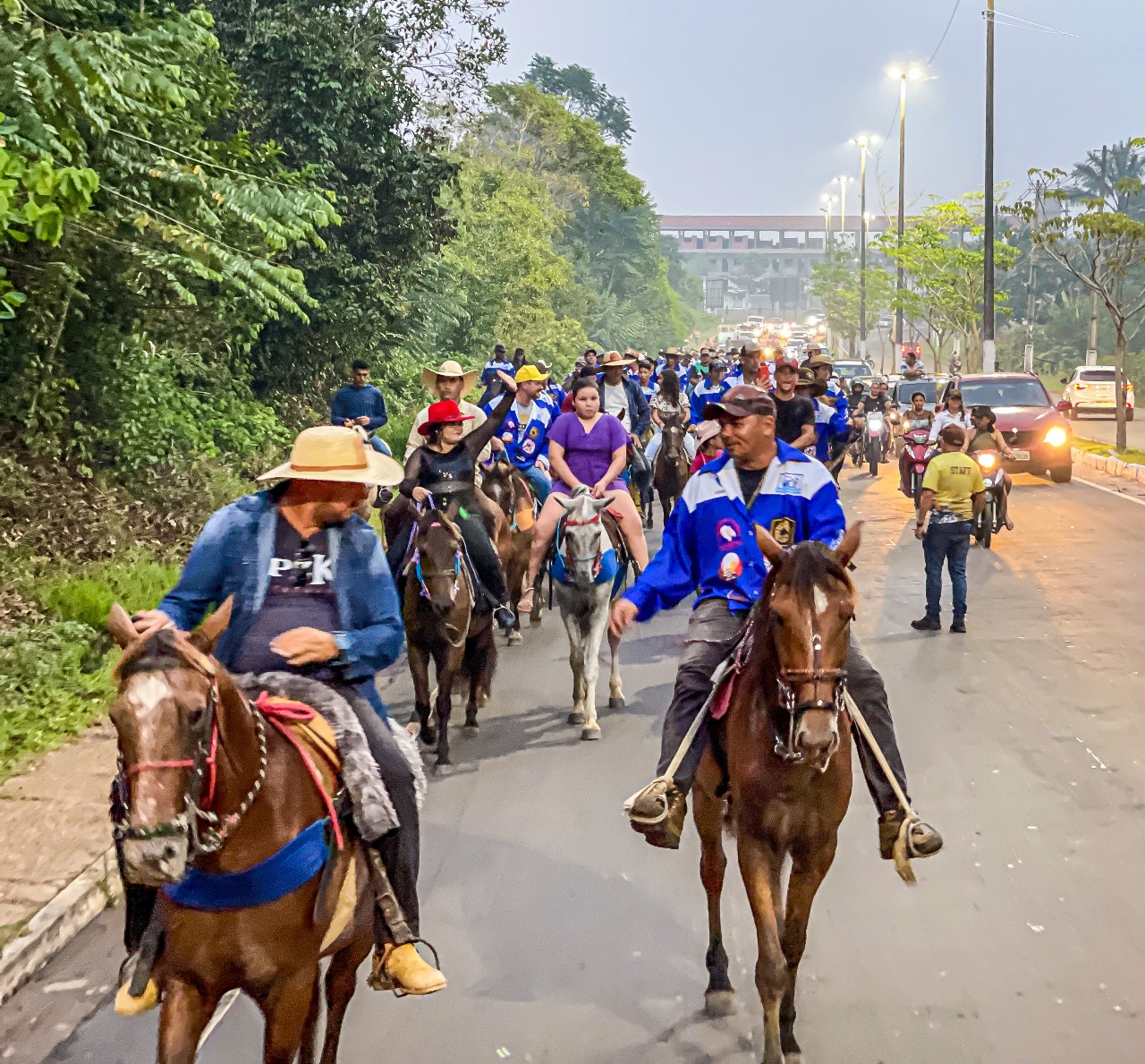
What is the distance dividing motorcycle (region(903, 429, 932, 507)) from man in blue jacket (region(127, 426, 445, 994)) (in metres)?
18.4

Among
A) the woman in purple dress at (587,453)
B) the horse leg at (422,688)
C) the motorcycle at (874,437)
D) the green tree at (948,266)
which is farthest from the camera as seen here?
the green tree at (948,266)

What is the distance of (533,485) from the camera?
15812 millimetres

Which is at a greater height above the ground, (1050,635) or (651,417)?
(651,417)

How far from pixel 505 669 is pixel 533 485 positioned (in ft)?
12.6

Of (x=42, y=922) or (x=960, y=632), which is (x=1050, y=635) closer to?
(x=960, y=632)

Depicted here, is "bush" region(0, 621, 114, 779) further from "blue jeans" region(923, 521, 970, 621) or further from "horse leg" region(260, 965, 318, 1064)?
"blue jeans" region(923, 521, 970, 621)

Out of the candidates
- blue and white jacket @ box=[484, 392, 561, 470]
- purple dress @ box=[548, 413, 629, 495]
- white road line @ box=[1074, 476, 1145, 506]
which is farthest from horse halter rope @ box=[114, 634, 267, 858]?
white road line @ box=[1074, 476, 1145, 506]

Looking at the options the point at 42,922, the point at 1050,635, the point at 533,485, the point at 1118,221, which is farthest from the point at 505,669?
the point at 1118,221

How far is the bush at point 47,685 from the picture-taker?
9484mm

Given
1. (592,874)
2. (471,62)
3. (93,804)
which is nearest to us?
(592,874)

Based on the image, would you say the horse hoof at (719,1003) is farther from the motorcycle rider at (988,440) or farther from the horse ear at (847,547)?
the motorcycle rider at (988,440)

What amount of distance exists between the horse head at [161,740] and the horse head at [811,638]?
6.31 ft

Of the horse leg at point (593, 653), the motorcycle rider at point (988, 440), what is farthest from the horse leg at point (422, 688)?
the motorcycle rider at point (988, 440)

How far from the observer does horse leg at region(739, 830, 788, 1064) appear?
514 cm
